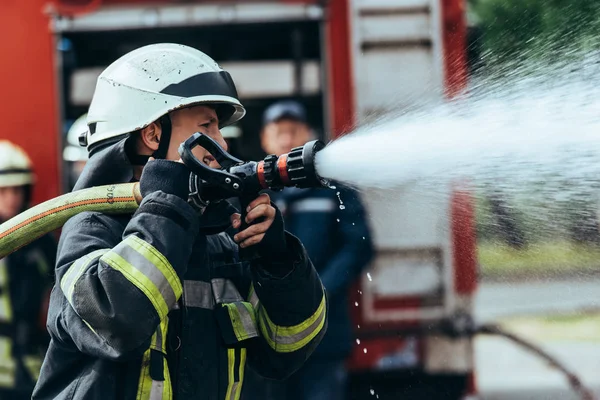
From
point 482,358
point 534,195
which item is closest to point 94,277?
point 534,195

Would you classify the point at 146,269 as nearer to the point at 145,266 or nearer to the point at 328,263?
the point at 145,266

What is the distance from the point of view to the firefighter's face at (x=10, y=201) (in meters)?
5.22

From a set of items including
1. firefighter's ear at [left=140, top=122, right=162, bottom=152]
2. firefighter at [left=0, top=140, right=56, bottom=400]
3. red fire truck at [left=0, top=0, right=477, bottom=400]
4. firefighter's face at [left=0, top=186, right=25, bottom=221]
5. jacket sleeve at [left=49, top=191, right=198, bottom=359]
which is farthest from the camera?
red fire truck at [left=0, top=0, right=477, bottom=400]

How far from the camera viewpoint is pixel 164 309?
235 cm

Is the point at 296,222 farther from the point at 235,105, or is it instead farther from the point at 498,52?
the point at 235,105

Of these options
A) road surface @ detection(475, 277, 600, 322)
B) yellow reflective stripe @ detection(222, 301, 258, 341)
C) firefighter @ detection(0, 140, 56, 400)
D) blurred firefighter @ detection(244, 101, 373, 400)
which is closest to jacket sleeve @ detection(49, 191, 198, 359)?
yellow reflective stripe @ detection(222, 301, 258, 341)

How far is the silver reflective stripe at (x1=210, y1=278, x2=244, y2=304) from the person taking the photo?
8.67 feet

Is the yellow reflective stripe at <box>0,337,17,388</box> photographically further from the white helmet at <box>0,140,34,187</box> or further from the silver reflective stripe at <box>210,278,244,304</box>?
the silver reflective stripe at <box>210,278,244,304</box>

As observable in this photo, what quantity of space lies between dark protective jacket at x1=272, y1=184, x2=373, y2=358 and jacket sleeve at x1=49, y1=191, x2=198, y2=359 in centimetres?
235

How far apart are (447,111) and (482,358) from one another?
5697 millimetres

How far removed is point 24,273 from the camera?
5.08 meters

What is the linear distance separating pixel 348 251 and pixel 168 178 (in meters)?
2.46

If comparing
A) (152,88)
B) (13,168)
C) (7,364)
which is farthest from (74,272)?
(13,168)

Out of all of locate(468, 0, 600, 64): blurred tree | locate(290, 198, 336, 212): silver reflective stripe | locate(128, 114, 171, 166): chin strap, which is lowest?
locate(290, 198, 336, 212): silver reflective stripe
